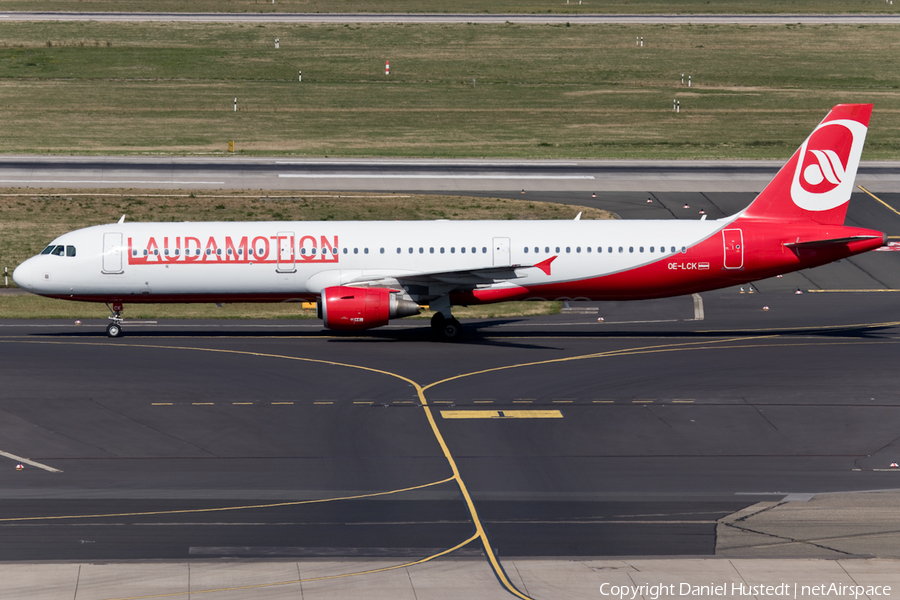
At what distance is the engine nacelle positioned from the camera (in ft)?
129

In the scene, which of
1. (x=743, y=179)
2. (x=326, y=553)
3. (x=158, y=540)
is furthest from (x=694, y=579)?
(x=743, y=179)

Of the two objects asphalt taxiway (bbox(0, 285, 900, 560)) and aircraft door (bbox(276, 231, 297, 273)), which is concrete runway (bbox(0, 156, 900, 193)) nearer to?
asphalt taxiway (bbox(0, 285, 900, 560))

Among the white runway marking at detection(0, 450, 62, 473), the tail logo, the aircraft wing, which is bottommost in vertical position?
the white runway marking at detection(0, 450, 62, 473)

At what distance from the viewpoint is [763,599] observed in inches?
769

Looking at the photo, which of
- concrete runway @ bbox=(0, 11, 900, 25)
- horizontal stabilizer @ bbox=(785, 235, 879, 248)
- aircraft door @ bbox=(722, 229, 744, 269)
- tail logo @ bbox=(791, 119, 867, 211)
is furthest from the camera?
concrete runway @ bbox=(0, 11, 900, 25)

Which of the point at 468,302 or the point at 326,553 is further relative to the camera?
the point at 468,302

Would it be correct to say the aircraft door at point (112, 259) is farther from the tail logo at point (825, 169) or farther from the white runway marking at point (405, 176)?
the white runway marking at point (405, 176)

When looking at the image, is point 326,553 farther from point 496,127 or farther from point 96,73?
point 96,73

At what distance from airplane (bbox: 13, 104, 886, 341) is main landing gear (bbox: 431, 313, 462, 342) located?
0.05 meters

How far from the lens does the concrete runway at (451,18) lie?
136 meters

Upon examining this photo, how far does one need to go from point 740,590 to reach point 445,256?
2330 centimetres

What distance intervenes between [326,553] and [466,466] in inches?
253

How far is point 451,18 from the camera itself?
458 feet

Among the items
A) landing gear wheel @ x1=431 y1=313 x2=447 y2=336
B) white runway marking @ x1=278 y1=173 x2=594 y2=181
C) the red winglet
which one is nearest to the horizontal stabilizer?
the red winglet
